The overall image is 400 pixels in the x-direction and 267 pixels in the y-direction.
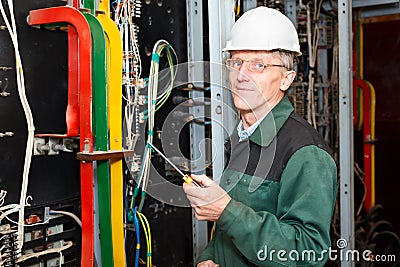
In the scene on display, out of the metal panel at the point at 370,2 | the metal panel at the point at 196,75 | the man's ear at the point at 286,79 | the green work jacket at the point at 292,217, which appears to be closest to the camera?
the green work jacket at the point at 292,217

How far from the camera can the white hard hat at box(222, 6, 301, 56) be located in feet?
4.76

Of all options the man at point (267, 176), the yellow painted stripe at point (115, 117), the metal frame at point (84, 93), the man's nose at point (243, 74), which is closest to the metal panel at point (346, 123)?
the man at point (267, 176)

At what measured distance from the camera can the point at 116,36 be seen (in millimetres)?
1591

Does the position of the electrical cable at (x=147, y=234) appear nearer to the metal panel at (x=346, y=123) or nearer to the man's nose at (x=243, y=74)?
the man's nose at (x=243, y=74)

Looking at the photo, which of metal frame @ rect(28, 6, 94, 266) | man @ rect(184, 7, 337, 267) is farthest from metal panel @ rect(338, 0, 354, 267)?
metal frame @ rect(28, 6, 94, 266)

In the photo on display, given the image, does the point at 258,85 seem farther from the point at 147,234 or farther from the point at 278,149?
the point at 147,234

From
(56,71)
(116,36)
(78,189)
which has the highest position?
(116,36)

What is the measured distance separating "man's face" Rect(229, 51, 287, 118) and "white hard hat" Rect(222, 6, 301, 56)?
0.10 feet

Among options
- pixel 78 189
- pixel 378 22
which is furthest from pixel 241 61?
pixel 378 22

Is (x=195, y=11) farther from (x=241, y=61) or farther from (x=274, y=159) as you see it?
(x=274, y=159)

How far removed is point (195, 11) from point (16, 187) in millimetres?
1109

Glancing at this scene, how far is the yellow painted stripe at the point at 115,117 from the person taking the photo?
5.17ft

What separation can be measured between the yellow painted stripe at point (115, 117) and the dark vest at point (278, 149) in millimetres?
400

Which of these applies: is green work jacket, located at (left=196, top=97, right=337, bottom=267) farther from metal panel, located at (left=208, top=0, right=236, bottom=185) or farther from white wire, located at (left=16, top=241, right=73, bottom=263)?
white wire, located at (left=16, top=241, right=73, bottom=263)
